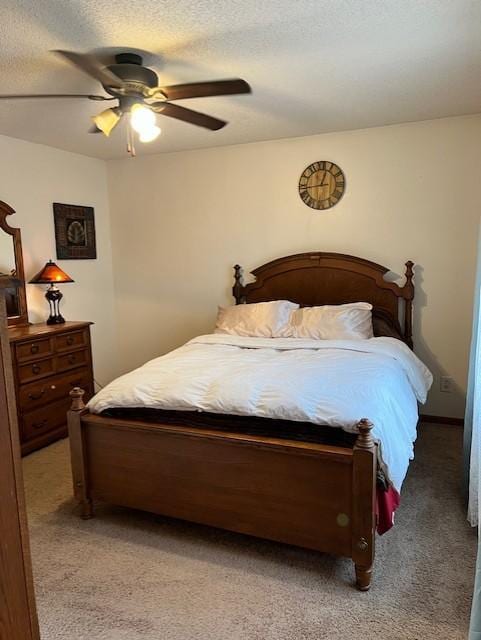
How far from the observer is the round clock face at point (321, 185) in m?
4.04

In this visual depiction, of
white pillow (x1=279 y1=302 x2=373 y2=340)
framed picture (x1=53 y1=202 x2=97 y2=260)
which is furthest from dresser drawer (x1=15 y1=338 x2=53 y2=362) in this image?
white pillow (x1=279 y1=302 x2=373 y2=340)

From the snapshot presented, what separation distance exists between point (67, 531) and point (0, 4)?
8.03 feet

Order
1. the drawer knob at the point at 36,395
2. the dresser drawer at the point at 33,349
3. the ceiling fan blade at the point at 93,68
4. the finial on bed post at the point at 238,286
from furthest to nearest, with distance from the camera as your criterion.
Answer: the finial on bed post at the point at 238,286 → the drawer knob at the point at 36,395 → the dresser drawer at the point at 33,349 → the ceiling fan blade at the point at 93,68

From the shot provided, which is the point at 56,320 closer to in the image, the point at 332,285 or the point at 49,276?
the point at 49,276

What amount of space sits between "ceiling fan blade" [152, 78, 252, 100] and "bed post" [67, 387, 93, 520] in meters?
1.61

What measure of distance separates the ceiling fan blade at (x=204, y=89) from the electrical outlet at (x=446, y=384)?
2.79m

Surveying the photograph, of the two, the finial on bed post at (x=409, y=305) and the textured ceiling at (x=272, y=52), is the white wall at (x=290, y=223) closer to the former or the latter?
the finial on bed post at (x=409, y=305)

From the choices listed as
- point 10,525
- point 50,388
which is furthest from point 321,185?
point 10,525

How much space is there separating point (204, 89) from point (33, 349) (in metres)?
2.29

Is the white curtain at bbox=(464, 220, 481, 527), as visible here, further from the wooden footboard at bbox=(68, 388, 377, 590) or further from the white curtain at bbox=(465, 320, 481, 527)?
the wooden footboard at bbox=(68, 388, 377, 590)

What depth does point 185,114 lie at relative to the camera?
2.57 metres

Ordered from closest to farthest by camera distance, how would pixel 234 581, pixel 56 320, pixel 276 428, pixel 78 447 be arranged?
pixel 234 581, pixel 276 428, pixel 78 447, pixel 56 320

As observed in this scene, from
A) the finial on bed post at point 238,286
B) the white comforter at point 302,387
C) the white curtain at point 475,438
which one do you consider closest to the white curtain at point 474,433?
the white curtain at point 475,438

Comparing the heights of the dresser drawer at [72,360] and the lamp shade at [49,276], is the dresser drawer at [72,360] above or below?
below
